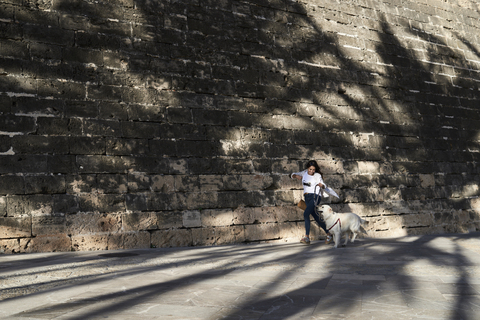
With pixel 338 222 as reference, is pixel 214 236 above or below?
below

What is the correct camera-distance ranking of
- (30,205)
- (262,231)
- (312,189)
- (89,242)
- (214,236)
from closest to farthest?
1. (30,205)
2. (89,242)
3. (312,189)
4. (214,236)
5. (262,231)

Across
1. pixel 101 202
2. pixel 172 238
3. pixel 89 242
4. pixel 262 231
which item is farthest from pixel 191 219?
pixel 89 242

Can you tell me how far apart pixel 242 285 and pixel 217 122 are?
13.3 feet

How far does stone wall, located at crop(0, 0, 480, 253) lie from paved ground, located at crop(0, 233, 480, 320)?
3.36 ft

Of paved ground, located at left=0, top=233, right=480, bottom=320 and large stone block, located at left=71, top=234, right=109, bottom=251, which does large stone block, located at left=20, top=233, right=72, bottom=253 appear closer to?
large stone block, located at left=71, top=234, right=109, bottom=251

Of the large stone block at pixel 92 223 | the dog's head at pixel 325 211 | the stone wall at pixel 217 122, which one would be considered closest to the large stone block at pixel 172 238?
the stone wall at pixel 217 122

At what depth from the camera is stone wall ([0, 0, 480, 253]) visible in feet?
19.4

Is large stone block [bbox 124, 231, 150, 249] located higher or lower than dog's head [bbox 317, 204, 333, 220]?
lower

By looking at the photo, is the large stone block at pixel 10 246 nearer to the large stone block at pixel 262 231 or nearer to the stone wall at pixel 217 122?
the stone wall at pixel 217 122

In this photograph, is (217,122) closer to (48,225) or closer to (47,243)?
(48,225)

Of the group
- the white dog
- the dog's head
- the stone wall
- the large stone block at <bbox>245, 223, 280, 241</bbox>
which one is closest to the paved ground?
the white dog

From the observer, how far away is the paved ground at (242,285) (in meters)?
2.68

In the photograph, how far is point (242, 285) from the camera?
3.52m

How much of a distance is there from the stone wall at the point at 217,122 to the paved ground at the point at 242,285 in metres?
1.02
